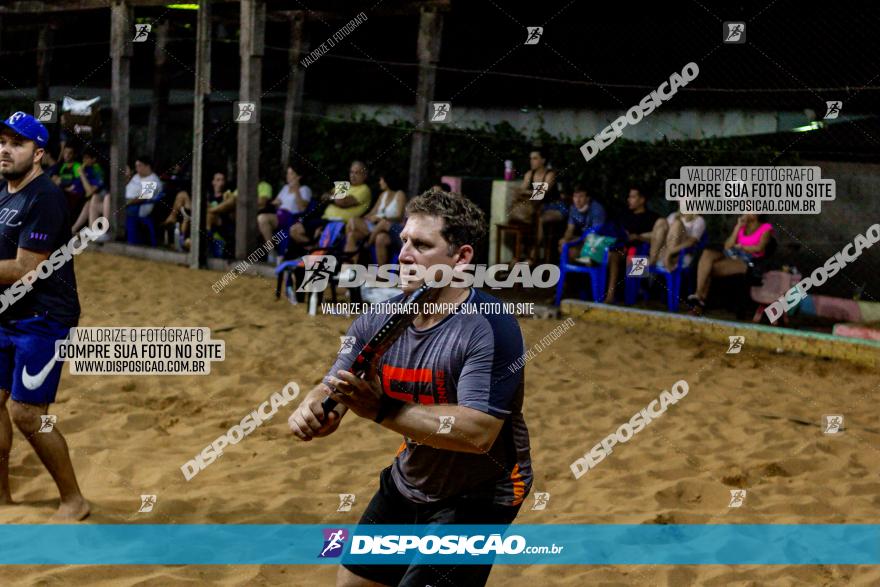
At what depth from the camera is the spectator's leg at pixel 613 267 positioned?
35.9ft

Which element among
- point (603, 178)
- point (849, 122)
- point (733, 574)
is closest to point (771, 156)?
point (849, 122)

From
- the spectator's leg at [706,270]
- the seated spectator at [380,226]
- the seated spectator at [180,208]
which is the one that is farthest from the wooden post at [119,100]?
the spectator's leg at [706,270]

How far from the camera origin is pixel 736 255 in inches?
405

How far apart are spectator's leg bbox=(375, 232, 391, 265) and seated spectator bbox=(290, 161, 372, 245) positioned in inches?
21.5

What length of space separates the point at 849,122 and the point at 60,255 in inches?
346

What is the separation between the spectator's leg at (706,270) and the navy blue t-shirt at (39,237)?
684 centimetres

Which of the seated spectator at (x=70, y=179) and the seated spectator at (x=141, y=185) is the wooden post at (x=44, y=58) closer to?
the seated spectator at (x=70, y=179)

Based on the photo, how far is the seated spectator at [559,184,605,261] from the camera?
11367 mm

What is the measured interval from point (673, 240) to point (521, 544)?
6.47 m

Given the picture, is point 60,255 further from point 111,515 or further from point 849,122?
point 849,122

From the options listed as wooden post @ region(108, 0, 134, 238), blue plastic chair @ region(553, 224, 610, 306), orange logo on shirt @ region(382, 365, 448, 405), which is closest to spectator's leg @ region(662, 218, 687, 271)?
blue plastic chair @ region(553, 224, 610, 306)

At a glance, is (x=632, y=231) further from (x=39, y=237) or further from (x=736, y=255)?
(x=39, y=237)

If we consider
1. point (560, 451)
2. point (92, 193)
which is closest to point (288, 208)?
point (92, 193)

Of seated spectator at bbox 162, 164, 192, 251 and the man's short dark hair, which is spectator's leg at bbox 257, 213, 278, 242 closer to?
seated spectator at bbox 162, 164, 192, 251
